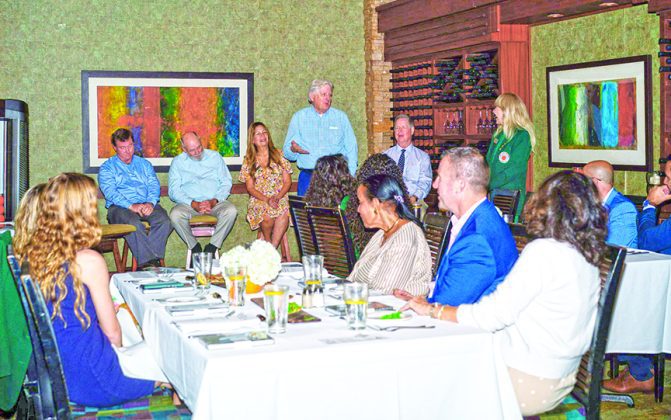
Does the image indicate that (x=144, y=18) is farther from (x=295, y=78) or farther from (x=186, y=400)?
(x=186, y=400)

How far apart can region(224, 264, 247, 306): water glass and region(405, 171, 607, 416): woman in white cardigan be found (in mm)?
848

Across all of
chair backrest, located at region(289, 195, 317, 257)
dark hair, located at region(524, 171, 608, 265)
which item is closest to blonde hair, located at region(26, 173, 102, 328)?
dark hair, located at region(524, 171, 608, 265)

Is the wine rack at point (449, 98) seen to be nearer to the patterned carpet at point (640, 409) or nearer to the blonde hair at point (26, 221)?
the patterned carpet at point (640, 409)

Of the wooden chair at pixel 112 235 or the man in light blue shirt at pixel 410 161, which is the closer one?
the wooden chair at pixel 112 235

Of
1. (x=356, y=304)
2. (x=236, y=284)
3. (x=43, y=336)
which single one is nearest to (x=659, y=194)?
(x=236, y=284)

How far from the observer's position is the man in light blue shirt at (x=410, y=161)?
9.20 metres

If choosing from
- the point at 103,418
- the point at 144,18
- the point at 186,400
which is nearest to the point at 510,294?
the point at 186,400

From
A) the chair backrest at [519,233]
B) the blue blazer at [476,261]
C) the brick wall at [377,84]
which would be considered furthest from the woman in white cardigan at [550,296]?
the brick wall at [377,84]

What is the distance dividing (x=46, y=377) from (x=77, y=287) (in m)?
0.33

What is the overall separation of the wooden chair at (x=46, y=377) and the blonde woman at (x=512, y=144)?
492 cm

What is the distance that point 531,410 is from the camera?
3293 mm

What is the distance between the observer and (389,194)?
14.4 feet

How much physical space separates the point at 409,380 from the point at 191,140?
22.6ft

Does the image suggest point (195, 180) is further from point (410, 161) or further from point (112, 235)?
point (410, 161)
